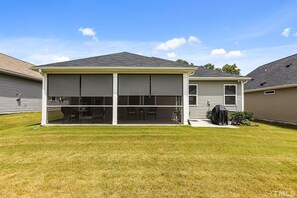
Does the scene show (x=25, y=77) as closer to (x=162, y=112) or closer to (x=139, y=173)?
(x=162, y=112)

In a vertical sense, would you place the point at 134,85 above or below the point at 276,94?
above

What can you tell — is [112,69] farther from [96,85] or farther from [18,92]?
[18,92]

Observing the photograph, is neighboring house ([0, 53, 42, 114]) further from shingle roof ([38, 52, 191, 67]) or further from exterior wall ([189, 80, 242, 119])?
exterior wall ([189, 80, 242, 119])

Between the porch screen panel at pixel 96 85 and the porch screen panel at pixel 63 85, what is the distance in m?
0.32

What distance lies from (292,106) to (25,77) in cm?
1823

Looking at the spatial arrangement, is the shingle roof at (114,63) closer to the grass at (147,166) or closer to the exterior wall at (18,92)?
the grass at (147,166)

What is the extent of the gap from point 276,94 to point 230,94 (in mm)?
3591

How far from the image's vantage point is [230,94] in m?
12.6

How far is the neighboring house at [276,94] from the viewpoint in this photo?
12.2 metres

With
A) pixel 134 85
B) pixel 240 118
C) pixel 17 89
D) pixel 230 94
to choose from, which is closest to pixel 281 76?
pixel 230 94

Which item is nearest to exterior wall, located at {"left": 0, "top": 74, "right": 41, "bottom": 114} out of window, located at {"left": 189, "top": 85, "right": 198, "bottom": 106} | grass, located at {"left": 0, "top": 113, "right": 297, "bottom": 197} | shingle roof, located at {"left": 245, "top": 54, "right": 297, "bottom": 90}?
grass, located at {"left": 0, "top": 113, "right": 297, "bottom": 197}

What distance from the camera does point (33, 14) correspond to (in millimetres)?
12289

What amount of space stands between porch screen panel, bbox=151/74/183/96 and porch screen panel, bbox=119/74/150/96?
0.32 m

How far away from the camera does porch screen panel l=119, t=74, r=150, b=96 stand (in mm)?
9781
